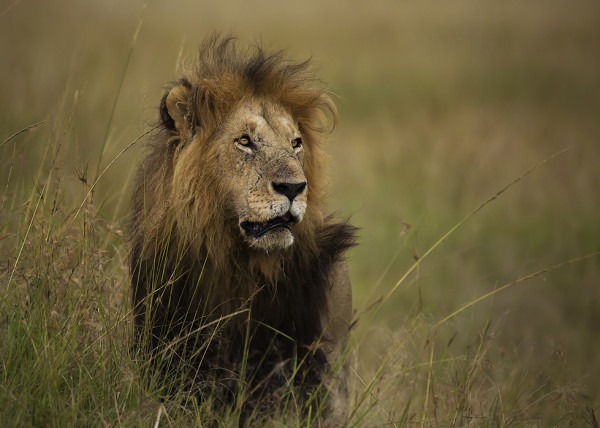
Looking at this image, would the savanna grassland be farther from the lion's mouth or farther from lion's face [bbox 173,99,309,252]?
the lion's mouth

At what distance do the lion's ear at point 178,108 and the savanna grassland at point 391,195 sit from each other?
129 millimetres

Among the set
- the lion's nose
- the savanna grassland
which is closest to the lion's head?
the lion's nose

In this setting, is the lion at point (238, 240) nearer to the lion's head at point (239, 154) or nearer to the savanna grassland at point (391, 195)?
the lion's head at point (239, 154)

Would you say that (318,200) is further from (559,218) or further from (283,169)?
(559,218)

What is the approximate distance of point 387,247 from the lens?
45.7ft

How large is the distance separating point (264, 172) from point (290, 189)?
0.21 meters

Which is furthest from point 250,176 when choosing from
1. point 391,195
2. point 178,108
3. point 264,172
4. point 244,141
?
point 391,195

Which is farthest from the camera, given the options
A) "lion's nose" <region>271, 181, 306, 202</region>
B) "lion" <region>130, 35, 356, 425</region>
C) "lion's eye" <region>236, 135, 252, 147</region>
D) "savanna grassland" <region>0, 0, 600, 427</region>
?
"lion's eye" <region>236, 135, 252, 147</region>

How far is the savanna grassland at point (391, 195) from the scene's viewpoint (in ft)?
15.8

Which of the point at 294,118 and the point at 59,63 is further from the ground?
the point at 294,118

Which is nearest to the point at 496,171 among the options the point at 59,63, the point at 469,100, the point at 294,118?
the point at 469,100

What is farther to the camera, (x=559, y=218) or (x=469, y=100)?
(x=469, y=100)

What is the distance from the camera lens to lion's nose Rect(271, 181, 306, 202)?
204 inches

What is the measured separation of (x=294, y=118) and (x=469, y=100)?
13440 millimetres
